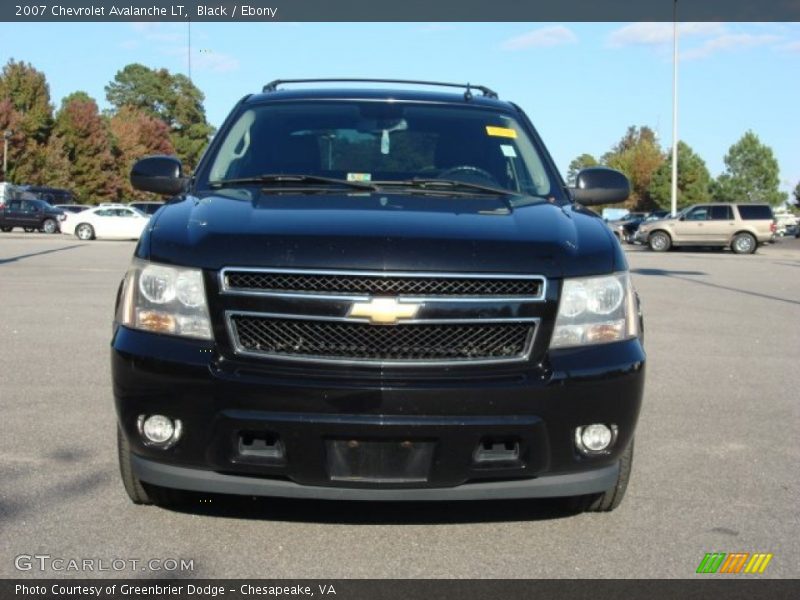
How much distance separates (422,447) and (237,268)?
93cm

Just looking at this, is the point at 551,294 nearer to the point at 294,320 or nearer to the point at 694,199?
the point at 294,320

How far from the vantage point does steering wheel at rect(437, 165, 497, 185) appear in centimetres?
525

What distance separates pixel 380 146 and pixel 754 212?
116ft

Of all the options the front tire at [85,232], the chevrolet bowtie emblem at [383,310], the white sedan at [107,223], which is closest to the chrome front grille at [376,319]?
the chevrolet bowtie emblem at [383,310]

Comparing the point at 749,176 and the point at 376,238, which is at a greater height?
the point at 749,176

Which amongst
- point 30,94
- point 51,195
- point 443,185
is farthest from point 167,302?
point 30,94

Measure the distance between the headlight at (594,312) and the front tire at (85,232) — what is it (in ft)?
130

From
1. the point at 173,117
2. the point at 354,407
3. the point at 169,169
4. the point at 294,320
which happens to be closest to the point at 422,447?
the point at 354,407

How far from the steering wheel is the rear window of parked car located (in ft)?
115

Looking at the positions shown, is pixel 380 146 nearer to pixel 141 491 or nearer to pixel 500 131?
pixel 500 131

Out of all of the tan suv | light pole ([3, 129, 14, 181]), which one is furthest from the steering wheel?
light pole ([3, 129, 14, 181])

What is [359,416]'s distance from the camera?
3.65m

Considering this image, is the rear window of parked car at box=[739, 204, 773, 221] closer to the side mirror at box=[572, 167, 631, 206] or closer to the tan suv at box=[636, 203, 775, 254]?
the tan suv at box=[636, 203, 775, 254]

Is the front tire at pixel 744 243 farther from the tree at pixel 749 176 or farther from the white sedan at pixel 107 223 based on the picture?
the tree at pixel 749 176
